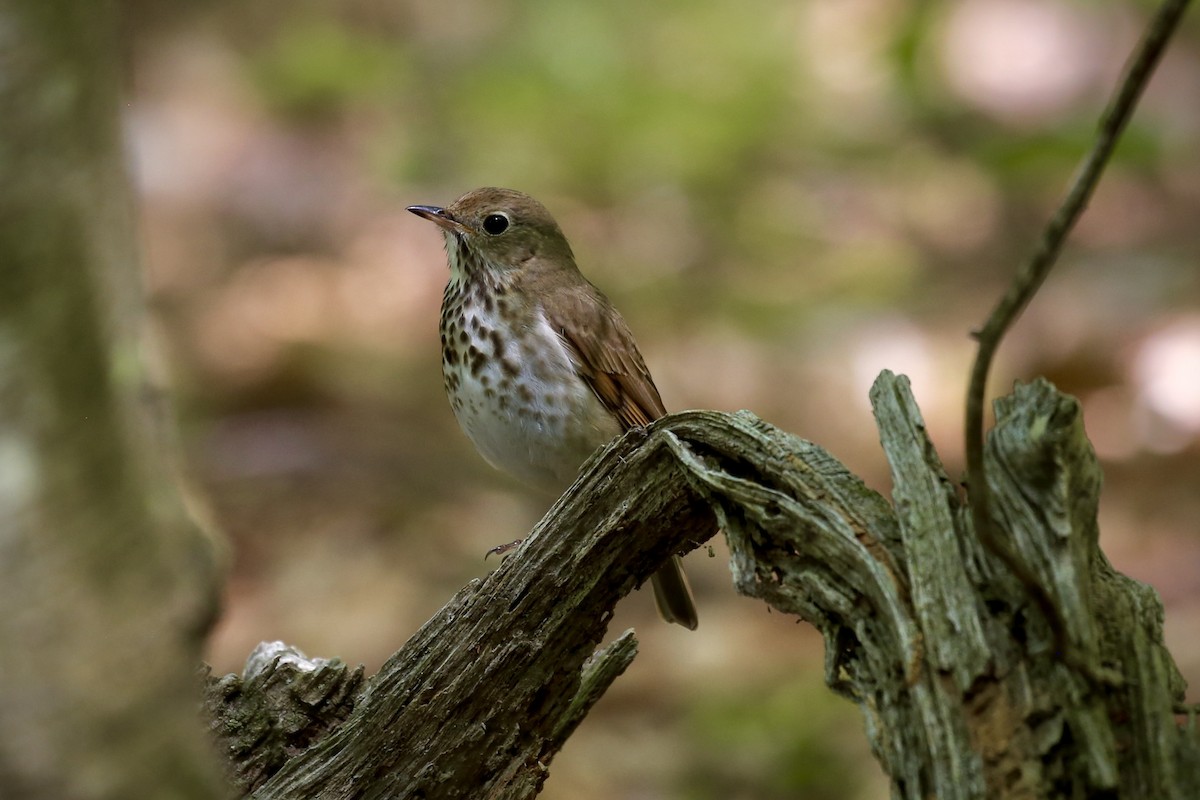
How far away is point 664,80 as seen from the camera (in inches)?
253

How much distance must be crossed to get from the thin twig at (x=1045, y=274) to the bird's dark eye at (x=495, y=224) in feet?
7.40

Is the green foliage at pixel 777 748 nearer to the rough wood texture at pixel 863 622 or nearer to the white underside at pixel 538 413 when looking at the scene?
the white underside at pixel 538 413

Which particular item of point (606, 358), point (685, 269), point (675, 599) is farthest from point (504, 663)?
point (685, 269)

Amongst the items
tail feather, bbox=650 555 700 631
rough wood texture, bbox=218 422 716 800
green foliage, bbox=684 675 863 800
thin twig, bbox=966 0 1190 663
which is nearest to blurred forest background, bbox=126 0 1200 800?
green foliage, bbox=684 675 863 800

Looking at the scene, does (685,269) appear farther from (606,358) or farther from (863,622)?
(863,622)

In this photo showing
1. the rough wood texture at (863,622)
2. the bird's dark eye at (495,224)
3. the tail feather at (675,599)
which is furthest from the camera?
the bird's dark eye at (495,224)

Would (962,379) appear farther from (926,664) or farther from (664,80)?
(926,664)

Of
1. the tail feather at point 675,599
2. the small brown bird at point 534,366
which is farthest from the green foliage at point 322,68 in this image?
the tail feather at point 675,599

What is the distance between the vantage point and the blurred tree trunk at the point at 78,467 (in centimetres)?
118

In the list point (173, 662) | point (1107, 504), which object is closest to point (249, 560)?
point (1107, 504)

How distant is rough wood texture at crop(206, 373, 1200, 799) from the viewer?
4.99 ft

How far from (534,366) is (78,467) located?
209cm

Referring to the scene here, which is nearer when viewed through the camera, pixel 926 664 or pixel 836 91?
pixel 926 664

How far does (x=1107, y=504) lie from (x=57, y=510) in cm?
483
